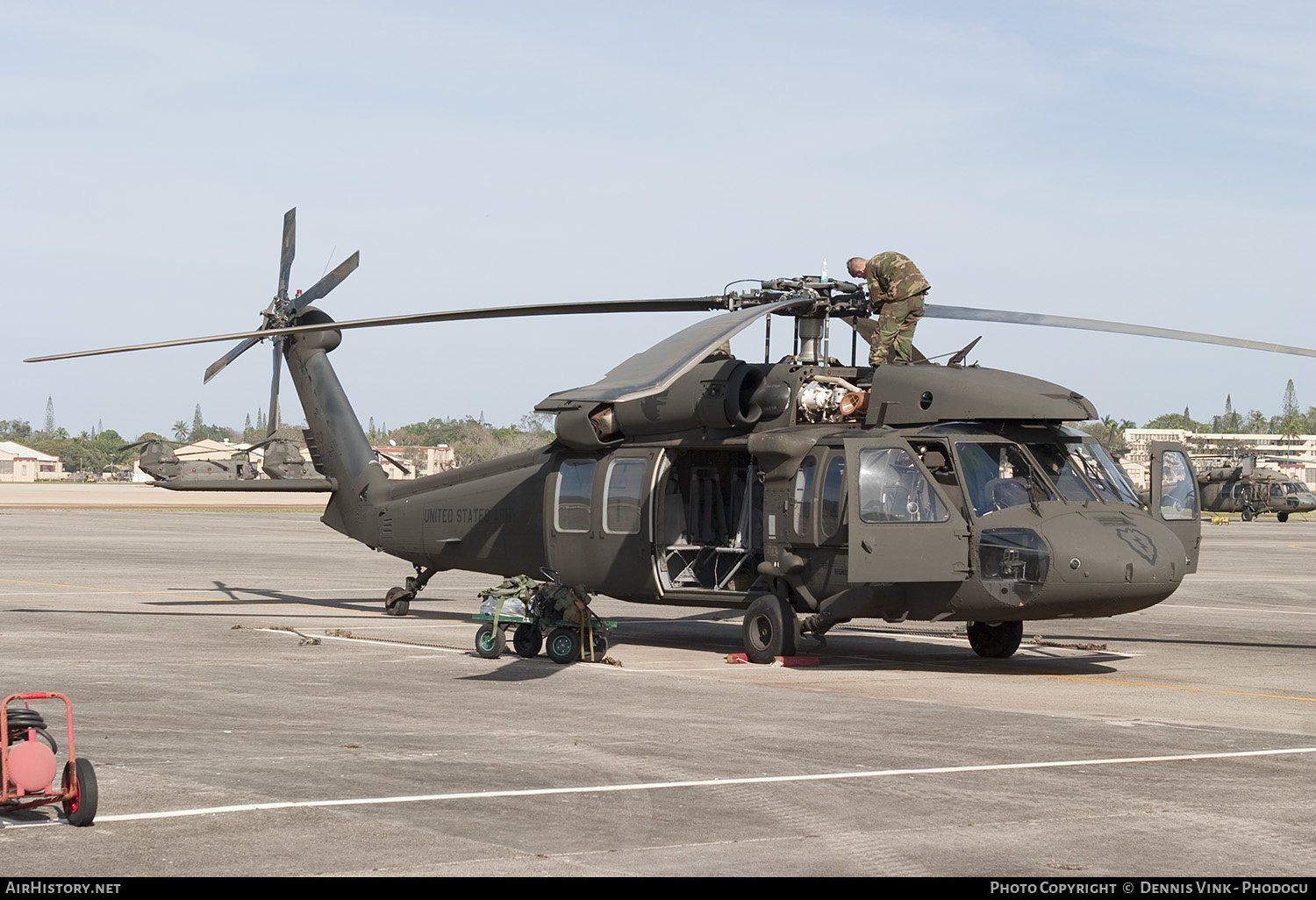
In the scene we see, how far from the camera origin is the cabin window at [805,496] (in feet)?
49.6

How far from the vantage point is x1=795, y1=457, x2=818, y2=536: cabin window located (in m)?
15.1

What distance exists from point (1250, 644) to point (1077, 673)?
4714 mm

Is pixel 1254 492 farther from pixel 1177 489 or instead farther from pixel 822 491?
pixel 822 491

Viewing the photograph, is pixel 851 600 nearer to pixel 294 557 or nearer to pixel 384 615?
pixel 384 615

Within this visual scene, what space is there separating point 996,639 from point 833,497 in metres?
3.16

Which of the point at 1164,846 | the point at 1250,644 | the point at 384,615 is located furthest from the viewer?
the point at 384,615

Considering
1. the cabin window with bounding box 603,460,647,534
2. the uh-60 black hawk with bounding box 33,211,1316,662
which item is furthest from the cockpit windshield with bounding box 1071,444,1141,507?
the cabin window with bounding box 603,460,647,534

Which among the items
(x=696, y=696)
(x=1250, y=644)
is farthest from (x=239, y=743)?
(x=1250, y=644)

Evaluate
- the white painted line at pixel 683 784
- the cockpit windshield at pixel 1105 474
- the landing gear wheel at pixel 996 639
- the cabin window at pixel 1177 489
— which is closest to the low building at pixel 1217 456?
the cabin window at pixel 1177 489

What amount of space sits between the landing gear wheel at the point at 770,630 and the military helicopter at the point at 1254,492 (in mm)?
61869

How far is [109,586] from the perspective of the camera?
26406 mm

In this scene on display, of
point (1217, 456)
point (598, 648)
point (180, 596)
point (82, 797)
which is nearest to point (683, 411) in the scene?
point (598, 648)

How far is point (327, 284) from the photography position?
21406 millimetres

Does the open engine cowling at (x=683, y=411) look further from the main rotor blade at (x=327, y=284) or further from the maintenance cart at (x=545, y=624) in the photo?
the main rotor blade at (x=327, y=284)
